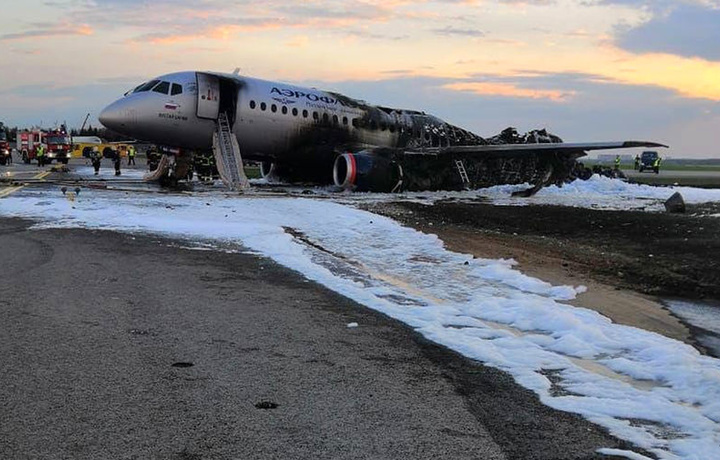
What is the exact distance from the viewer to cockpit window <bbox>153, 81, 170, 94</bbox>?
2081 centimetres

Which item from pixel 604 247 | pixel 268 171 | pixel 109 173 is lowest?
pixel 109 173

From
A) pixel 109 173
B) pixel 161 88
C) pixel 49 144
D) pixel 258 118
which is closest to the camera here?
pixel 161 88

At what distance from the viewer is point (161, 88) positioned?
20891 millimetres

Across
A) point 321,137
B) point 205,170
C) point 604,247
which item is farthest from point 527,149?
point 205,170

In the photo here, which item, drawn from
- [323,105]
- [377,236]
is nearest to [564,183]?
[323,105]

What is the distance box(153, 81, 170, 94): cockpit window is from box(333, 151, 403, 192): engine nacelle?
5974mm

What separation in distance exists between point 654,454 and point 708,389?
1.30m

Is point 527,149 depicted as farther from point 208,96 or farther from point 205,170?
point 205,170

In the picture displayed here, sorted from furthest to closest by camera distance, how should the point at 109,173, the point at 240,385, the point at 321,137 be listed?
1. the point at 109,173
2. the point at 321,137
3. the point at 240,385

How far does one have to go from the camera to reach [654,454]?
3414 mm

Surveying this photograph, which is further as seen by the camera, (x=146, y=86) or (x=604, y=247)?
(x=146, y=86)

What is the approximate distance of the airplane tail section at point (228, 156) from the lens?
21.4 metres

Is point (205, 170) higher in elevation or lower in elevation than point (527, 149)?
lower

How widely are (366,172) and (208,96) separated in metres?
5.66
